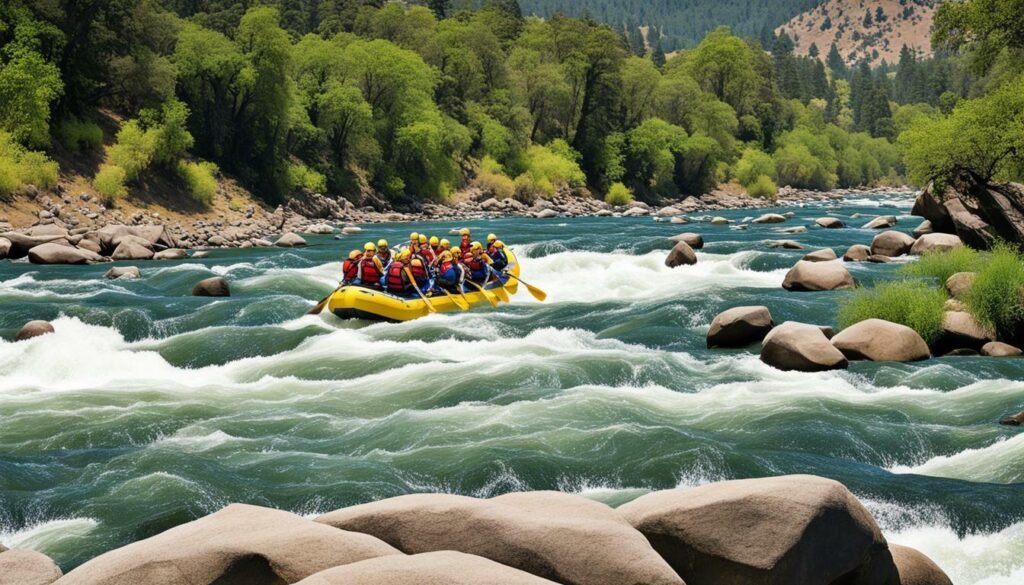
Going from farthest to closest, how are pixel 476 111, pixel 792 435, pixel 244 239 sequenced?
pixel 476 111
pixel 244 239
pixel 792 435

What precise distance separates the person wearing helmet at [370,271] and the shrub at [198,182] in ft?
98.6

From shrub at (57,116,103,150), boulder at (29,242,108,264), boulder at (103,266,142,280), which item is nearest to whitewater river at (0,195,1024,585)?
boulder at (103,266,142,280)

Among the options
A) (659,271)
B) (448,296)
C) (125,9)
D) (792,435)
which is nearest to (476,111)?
(125,9)

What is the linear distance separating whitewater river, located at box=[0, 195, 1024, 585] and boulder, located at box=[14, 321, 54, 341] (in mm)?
492

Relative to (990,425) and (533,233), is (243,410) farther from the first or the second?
(533,233)

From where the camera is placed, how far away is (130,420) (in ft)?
47.0

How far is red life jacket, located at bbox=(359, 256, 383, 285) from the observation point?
2384 centimetres

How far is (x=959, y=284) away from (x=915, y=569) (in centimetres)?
1369

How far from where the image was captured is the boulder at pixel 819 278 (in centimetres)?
2514

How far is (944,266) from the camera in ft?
71.7

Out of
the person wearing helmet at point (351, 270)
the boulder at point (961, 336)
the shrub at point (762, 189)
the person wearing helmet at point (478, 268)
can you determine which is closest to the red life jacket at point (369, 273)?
the person wearing helmet at point (351, 270)

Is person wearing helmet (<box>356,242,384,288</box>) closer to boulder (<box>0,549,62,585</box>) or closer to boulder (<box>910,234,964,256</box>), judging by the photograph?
boulder (<box>910,234,964,256</box>)

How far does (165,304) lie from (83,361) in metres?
6.41

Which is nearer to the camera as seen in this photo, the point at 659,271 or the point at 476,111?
the point at 659,271
